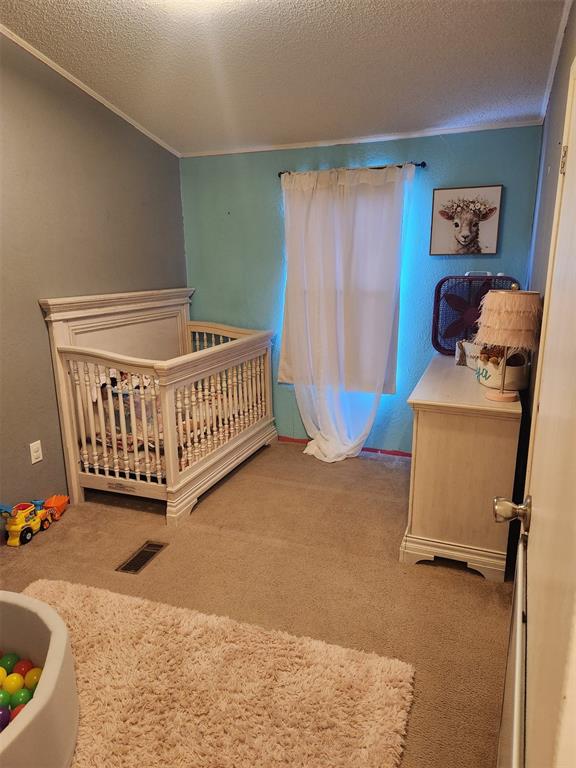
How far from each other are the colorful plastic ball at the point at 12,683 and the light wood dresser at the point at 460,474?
4.90 feet

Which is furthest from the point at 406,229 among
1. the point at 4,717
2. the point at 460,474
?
the point at 4,717

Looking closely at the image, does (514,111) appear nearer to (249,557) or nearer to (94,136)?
(94,136)

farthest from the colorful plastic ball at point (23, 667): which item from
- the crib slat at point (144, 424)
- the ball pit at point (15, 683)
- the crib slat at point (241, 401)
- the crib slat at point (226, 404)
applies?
the crib slat at point (241, 401)

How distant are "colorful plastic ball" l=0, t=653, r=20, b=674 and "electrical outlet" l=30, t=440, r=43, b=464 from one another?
1.15m

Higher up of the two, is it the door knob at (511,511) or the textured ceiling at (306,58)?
the textured ceiling at (306,58)

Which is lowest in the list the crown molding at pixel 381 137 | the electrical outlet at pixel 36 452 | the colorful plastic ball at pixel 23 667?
the colorful plastic ball at pixel 23 667

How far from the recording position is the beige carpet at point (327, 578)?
148 centimetres

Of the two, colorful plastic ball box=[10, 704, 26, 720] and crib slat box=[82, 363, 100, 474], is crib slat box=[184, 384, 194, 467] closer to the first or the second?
crib slat box=[82, 363, 100, 474]

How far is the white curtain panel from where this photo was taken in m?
3.08

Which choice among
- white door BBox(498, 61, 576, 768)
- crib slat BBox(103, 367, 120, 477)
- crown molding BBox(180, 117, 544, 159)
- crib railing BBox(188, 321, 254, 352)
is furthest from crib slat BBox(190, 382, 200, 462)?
white door BBox(498, 61, 576, 768)

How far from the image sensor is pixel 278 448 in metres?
3.58

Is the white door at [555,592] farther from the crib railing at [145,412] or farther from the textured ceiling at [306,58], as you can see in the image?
the crib railing at [145,412]

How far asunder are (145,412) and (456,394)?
1.53 meters

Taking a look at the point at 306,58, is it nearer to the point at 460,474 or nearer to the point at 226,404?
the point at 226,404
